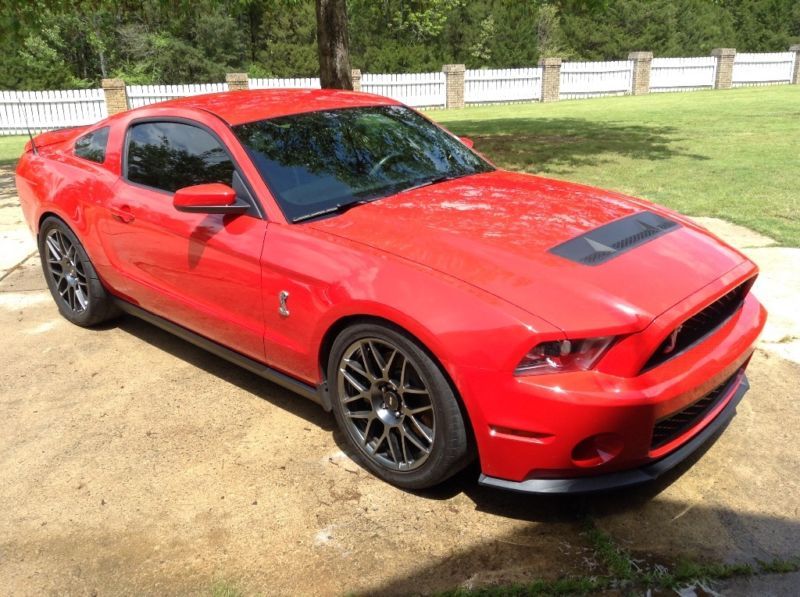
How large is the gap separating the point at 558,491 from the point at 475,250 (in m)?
0.98

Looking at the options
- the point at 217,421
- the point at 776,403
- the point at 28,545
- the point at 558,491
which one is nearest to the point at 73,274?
the point at 217,421

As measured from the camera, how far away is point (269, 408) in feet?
12.2

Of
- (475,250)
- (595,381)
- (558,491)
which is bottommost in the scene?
(558,491)

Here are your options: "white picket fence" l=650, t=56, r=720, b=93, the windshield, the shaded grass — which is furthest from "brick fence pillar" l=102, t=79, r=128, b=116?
the shaded grass

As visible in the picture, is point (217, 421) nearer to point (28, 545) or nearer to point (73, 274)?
point (28, 545)

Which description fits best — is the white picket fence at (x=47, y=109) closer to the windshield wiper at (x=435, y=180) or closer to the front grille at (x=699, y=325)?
the windshield wiper at (x=435, y=180)

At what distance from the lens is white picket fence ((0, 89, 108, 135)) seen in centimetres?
2477

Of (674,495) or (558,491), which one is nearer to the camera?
(558,491)

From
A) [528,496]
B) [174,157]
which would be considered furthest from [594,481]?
[174,157]

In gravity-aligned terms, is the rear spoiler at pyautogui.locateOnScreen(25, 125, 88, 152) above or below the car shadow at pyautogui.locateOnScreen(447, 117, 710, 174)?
above

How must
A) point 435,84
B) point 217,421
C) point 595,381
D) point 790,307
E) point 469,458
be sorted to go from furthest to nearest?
point 435,84 → point 790,307 → point 217,421 → point 469,458 → point 595,381

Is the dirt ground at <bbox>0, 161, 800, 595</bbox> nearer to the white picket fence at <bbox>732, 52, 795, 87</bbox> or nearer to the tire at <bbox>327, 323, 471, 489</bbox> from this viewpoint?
the tire at <bbox>327, 323, 471, 489</bbox>

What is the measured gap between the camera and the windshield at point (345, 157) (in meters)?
3.37

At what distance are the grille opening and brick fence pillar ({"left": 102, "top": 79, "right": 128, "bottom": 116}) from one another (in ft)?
86.9
